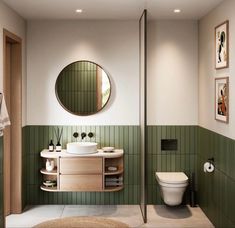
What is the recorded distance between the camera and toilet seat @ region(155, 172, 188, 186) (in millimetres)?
5129

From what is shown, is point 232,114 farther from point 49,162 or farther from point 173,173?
point 49,162

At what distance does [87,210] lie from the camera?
5422 mm

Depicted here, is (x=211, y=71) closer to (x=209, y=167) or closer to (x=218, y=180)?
(x=209, y=167)

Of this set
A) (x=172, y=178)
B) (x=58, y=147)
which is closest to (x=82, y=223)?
(x=58, y=147)

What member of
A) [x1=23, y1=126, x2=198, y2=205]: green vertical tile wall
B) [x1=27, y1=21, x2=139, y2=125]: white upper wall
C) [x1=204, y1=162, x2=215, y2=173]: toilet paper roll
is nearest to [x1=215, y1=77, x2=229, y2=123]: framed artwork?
[x1=204, y1=162, x2=215, y2=173]: toilet paper roll

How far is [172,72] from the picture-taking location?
5602 millimetres

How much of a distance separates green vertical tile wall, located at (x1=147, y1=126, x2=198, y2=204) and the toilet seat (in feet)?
0.49

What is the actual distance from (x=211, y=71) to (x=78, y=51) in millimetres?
1742

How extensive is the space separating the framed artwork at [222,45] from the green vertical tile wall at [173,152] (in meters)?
1.27

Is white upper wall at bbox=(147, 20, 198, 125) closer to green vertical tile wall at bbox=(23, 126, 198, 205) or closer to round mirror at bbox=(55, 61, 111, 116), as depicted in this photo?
green vertical tile wall at bbox=(23, 126, 198, 205)

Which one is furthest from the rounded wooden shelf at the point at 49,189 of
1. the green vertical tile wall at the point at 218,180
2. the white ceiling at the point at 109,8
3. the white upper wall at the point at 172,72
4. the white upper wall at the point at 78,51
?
the white ceiling at the point at 109,8

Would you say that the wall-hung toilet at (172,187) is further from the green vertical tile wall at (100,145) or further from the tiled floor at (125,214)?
the green vertical tile wall at (100,145)

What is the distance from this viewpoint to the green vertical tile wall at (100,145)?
18.4 ft

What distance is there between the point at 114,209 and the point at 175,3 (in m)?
2.64
